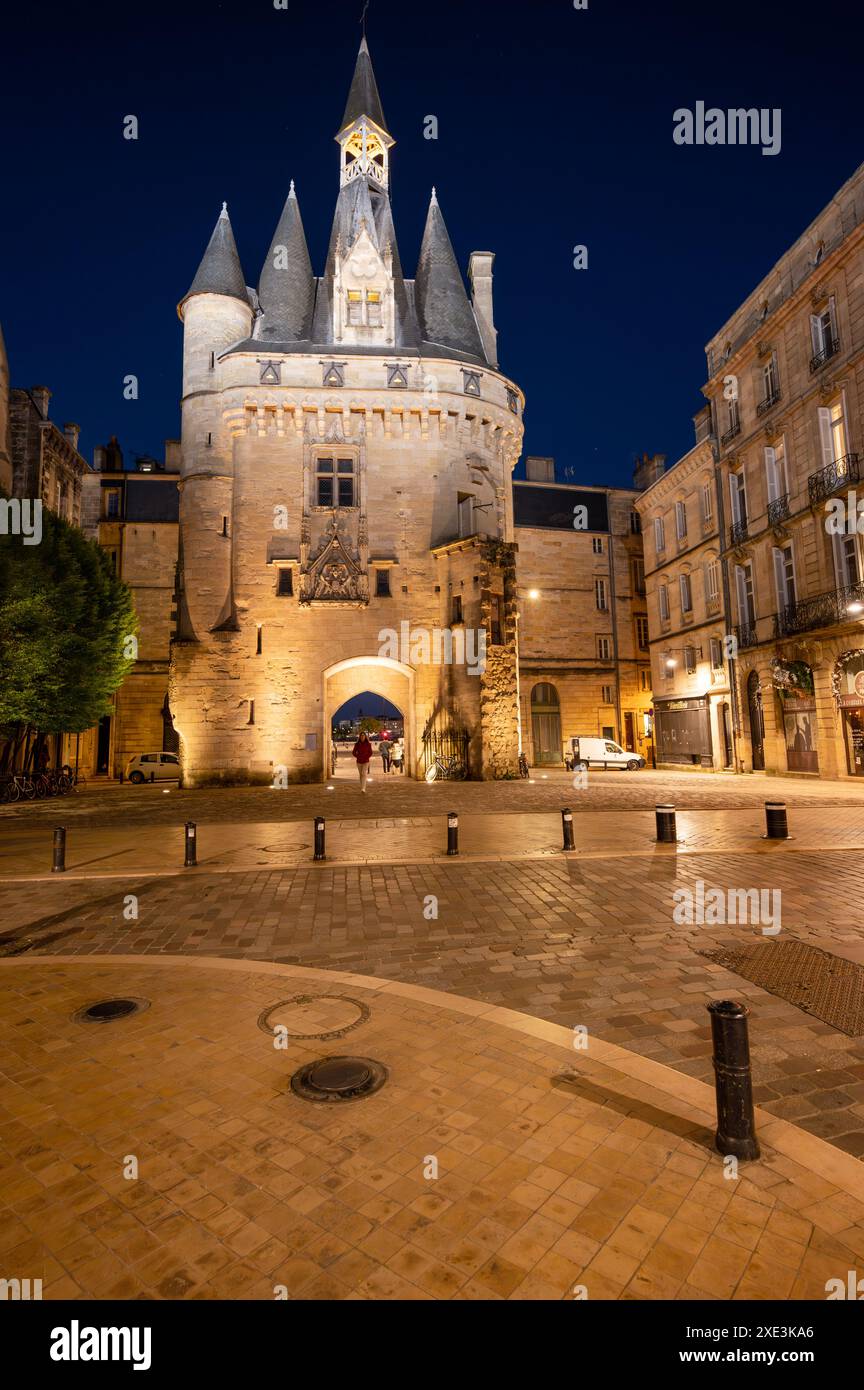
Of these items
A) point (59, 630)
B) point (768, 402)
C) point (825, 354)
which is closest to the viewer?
point (825, 354)

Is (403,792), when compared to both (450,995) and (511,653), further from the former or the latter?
(450,995)

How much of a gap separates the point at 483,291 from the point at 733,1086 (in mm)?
34474

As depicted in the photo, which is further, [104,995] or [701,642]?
[701,642]

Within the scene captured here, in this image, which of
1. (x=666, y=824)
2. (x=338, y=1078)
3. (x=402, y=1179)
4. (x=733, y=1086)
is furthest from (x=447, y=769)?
(x=402, y=1179)

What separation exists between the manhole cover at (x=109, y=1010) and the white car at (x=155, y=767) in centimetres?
2730

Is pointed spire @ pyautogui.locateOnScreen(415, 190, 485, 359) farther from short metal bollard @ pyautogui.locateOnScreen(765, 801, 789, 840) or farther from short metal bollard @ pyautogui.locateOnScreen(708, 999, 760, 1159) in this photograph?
short metal bollard @ pyautogui.locateOnScreen(708, 999, 760, 1159)

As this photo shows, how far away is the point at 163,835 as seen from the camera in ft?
42.8

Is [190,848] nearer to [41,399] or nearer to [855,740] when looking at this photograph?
[855,740]

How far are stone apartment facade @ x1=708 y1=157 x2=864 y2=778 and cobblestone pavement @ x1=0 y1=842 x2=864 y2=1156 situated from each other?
1410cm

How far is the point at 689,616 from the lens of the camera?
3128 centimetres

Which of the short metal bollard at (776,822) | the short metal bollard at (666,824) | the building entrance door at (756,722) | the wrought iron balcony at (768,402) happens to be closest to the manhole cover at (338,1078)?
the short metal bollard at (666,824)

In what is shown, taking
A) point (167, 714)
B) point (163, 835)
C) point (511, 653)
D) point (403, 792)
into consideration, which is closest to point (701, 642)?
point (511, 653)
